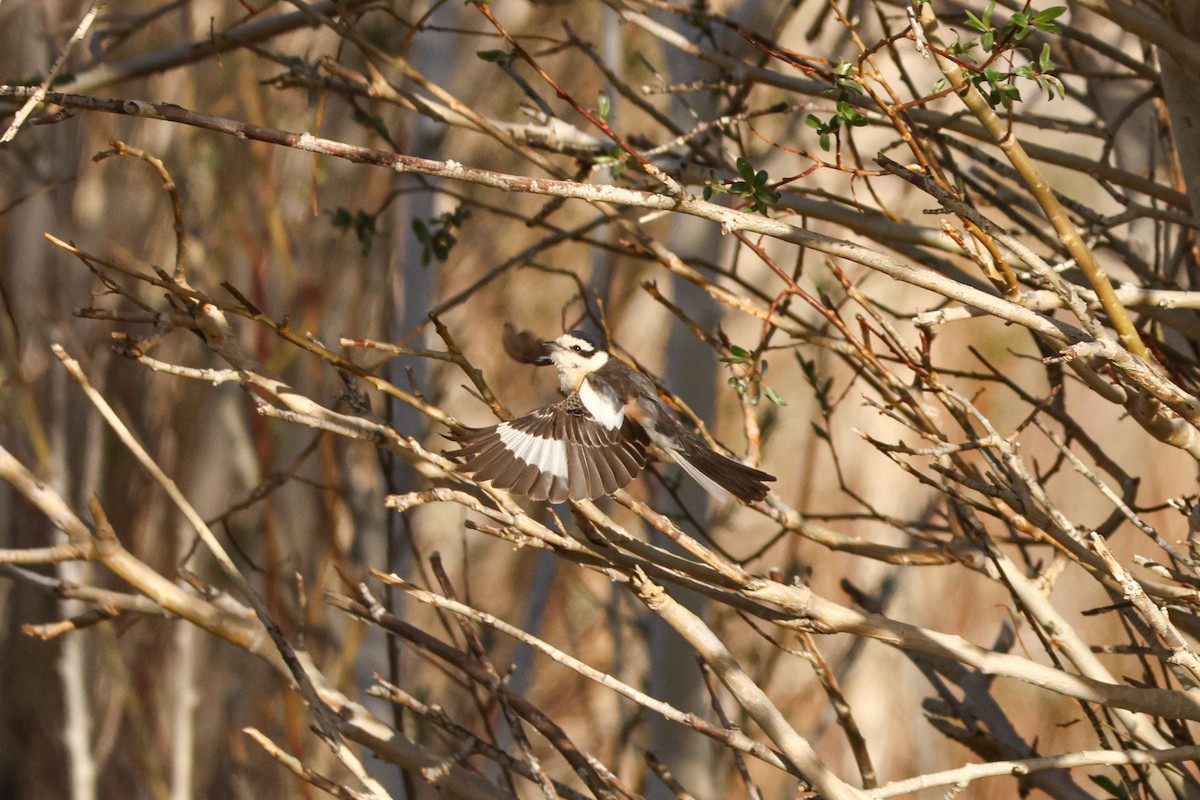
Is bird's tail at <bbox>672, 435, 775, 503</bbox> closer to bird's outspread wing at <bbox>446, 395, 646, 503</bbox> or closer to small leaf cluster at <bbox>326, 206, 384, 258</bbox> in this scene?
bird's outspread wing at <bbox>446, 395, 646, 503</bbox>

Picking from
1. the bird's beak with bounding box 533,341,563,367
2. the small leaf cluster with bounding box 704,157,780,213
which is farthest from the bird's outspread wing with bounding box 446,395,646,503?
the small leaf cluster with bounding box 704,157,780,213

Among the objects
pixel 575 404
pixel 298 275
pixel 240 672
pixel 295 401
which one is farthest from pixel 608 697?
pixel 295 401

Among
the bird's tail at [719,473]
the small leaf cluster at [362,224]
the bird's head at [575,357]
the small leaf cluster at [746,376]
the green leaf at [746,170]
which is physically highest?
the small leaf cluster at [362,224]

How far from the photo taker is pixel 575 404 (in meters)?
1.68

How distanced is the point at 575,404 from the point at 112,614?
27.4 inches

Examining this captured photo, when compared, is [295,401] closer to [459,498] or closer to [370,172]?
[459,498]

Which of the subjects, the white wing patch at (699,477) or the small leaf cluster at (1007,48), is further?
the white wing patch at (699,477)

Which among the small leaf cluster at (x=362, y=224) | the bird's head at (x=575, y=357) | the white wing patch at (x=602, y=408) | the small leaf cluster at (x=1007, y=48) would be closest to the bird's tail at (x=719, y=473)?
the white wing patch at (x=602, y=408)

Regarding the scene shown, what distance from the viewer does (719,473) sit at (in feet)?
4.82

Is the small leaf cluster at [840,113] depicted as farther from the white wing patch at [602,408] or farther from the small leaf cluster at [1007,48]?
the white wing patch at [602,408]

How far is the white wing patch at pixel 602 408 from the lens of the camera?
166 cm

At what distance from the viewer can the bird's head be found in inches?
71.2

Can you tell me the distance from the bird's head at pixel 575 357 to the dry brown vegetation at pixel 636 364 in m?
0.06

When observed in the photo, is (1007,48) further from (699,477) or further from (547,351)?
(547,351)
